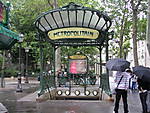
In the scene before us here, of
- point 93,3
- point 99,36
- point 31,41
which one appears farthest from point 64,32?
point 31,41

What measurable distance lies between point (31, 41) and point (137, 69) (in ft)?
108

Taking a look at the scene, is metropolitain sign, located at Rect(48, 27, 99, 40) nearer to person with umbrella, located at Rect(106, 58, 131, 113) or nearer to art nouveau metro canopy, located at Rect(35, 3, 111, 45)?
art nouveau metro canopy, located at Rect(35, 3, 111, 45)

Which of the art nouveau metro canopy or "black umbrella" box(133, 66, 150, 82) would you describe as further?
the art nouveau metro canopy

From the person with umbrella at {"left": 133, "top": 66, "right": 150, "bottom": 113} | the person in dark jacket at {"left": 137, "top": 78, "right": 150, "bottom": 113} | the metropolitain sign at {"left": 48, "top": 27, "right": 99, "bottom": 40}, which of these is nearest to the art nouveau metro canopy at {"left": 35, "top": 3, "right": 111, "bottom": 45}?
the metropolitain sign at {"left": 48, "top": 27, "right": 99, "bottom": 40}

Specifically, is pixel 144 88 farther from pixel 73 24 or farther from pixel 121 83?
pixel 73 24

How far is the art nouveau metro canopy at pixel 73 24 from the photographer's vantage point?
45.3 feet

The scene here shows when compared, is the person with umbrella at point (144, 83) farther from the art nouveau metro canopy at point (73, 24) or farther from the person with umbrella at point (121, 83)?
the art nouveau metro canopy at point (73, 24)

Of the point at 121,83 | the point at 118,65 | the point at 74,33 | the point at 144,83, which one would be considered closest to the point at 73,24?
the point at 74,33

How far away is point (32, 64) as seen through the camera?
171 feet

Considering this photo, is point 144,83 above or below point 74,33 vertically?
below

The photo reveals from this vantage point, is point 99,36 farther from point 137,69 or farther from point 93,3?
point 93,3

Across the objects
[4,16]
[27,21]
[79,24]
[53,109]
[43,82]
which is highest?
[27,21]

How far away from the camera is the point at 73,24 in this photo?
1468 centimetres

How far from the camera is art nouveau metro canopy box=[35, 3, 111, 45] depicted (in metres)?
13.8
